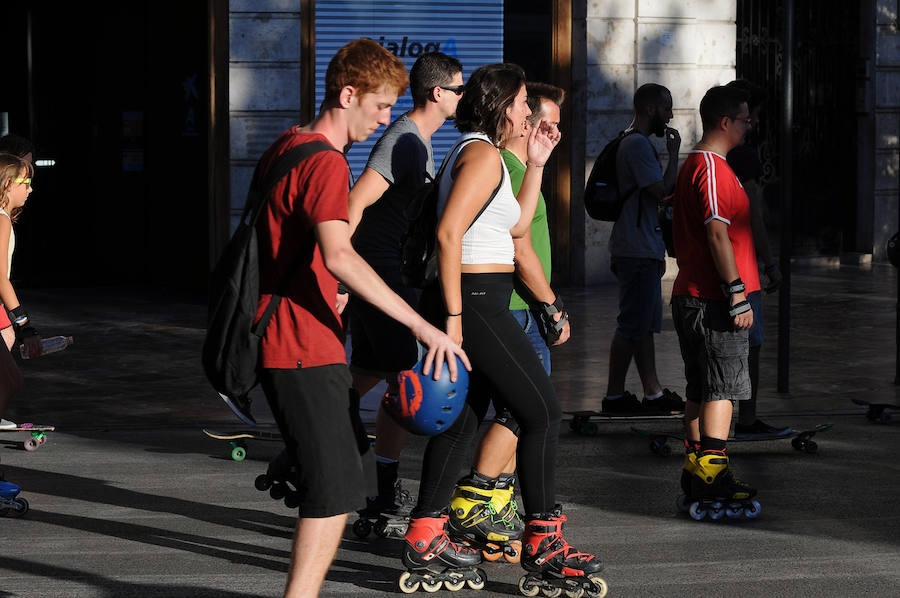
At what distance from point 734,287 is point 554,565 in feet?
5.52

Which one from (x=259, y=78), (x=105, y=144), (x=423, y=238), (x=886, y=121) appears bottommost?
(x=423, y=238)

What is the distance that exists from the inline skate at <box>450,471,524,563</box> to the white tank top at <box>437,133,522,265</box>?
955mm

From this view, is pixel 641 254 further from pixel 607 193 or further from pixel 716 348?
pixel 716 348

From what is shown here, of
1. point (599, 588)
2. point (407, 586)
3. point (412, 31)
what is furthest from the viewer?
point (412, 31)

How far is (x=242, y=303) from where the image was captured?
13.9 feet

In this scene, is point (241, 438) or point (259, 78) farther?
point (259, 78)

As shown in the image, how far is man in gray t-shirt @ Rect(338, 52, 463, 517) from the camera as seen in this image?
5.81 m

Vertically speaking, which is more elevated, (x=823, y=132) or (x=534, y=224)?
(x=823, y=132)

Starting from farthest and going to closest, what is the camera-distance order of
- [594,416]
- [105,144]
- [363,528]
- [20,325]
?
[105,144] → [594,416] → [20,325] → [363,528]

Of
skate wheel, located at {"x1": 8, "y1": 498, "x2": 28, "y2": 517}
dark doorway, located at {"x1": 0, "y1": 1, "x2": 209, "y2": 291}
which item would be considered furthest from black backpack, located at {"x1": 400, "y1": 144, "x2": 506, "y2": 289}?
dark doorway, located at {"x1": 0, "y1": 1, "x2": 209, "y2": 291}

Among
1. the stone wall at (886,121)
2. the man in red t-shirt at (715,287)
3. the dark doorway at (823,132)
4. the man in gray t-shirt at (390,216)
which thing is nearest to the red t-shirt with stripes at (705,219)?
the man in red t-shirt at (715,287)

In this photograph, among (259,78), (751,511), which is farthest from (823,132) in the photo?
(751,511)

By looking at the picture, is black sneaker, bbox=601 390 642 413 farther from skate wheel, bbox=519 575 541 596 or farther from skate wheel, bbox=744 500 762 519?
skate wheel, bbox=519 575 541 596

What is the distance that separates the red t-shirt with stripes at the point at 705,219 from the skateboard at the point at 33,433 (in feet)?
11.6
